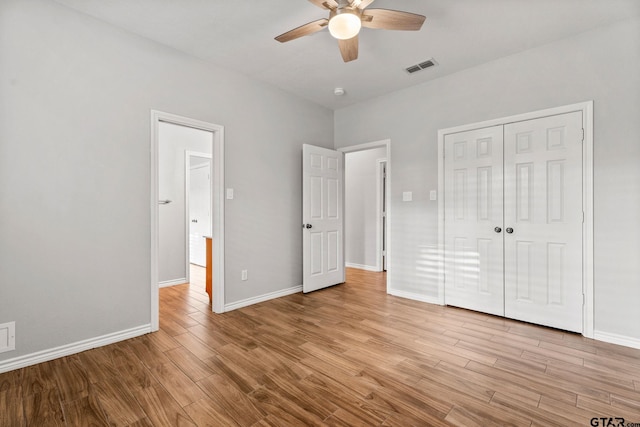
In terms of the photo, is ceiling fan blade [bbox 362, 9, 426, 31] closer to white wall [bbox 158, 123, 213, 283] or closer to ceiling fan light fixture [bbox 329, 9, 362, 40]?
ceiling fan light fixture [bbox 329, 9, 362, 40]

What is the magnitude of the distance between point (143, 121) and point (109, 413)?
2279 mm

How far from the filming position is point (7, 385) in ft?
6.33

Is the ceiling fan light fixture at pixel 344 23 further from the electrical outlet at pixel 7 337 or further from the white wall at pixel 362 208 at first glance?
the white wall at pixel 362 208

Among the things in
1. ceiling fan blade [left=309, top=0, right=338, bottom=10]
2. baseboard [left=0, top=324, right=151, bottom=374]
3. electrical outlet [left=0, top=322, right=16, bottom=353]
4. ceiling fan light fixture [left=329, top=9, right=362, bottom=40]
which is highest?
ceiling fan blade [left=309, top=0, right=338, bottom=10]

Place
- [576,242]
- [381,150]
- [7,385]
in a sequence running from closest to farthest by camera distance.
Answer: [7,385]
[576,242]
[381,150]

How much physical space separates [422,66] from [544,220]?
79.3 inches

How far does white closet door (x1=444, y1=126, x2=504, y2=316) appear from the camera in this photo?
316 centimetres

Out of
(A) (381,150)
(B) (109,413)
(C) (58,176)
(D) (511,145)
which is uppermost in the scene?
(A) (381,150)

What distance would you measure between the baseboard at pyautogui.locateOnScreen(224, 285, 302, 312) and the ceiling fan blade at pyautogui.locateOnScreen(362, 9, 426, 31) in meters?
3.01

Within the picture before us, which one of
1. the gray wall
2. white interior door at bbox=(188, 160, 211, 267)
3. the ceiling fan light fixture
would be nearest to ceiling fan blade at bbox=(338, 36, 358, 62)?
the ceiling fan light fixture

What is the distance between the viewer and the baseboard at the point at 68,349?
6.96 ft

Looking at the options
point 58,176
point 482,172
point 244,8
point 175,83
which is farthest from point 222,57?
point 482,172

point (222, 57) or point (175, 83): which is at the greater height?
point (222, 57)

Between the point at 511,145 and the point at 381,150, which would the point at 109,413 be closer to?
the point at 511,145
